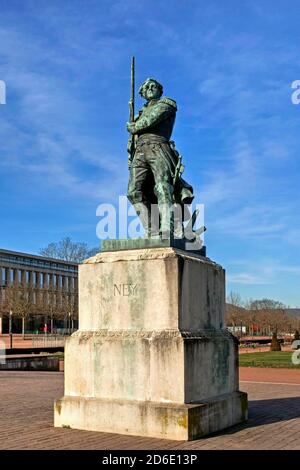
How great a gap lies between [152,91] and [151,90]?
3cm

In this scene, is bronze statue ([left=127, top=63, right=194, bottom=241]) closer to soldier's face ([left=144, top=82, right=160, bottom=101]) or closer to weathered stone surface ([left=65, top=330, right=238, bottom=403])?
soldier's face ([left=144, top=82, right=160, bottom=101])

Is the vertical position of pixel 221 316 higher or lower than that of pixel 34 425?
higher

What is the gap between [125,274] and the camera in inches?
346

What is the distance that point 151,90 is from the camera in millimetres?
9930

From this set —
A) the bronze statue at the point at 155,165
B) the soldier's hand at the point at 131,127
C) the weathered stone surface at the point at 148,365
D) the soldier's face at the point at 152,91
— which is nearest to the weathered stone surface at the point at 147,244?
the bronze statue at the point at 155,165

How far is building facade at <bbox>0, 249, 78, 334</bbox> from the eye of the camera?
85125 millimetres

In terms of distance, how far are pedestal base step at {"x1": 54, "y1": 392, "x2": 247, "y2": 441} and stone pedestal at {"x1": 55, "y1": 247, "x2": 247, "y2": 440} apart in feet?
0.04

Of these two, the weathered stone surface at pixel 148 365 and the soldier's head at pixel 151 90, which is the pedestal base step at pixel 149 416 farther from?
the soldier's head at pixel 151 90

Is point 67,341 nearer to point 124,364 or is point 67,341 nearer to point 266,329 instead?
point 124,364

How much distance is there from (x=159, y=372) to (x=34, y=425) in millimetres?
2461

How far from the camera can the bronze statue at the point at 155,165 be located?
370 inches

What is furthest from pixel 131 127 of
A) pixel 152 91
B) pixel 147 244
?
pixel 147 244
